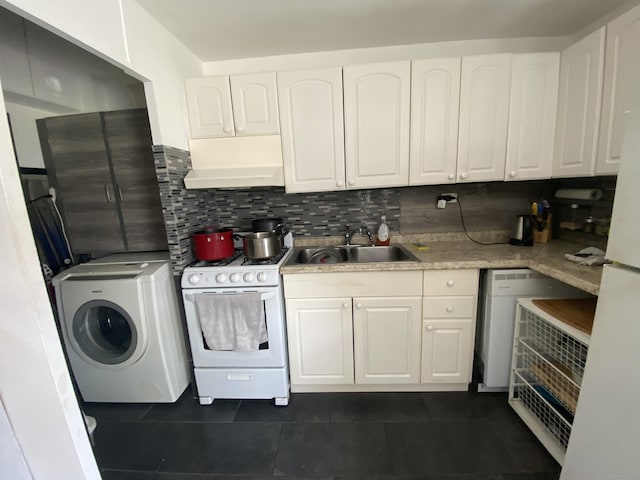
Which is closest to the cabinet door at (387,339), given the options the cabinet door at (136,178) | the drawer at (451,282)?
Result: the drawer at (451,282)

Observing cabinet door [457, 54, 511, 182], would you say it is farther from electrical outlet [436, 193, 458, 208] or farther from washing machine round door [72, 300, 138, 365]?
washing machine round door [72, 300, 138, 365]

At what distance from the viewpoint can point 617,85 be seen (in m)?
1.37

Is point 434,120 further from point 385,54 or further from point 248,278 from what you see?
point 248,278

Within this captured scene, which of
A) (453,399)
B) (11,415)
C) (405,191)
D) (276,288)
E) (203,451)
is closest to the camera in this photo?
(11,415)

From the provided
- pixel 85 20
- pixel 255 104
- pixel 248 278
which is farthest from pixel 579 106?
pixel 85 20

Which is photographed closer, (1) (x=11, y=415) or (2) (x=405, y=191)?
(1) (x=11, y=415)

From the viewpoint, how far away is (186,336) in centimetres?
186

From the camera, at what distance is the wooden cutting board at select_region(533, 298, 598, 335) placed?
1.22 meters

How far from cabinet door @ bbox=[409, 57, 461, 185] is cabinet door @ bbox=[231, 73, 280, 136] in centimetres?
93

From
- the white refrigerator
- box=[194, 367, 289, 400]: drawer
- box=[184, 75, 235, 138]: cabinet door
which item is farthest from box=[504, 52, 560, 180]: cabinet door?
box=[194, 367, 289, 400]: drawer

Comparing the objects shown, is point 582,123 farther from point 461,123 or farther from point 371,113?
Result: point 371,113

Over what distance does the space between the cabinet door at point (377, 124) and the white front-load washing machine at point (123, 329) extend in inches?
58.3

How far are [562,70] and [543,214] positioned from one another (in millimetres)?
937

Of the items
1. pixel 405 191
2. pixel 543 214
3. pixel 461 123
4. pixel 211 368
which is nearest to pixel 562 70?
pixel 461 123
